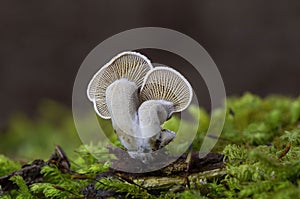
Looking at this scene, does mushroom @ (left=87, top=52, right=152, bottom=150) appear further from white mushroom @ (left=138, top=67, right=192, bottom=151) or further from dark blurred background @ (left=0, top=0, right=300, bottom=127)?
dark blurred background @ (left=0, top=0, right=300, bottom=127)

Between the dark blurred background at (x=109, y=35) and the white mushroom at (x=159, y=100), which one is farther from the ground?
the dark blurred background at (x=109, y=35)

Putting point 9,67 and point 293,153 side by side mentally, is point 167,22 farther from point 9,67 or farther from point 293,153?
point 293,153

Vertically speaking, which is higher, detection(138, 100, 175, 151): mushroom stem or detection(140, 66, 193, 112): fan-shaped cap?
detection(140, 66, 193, 112): fan-shaped cap

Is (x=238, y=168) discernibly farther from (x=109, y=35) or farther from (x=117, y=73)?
(x=109, y=35)

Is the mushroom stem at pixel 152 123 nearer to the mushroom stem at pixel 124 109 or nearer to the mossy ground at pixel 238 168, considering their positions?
the mushroom stem at pixel 124 109

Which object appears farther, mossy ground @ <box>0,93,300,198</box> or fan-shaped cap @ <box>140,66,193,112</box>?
fan-shaped cap @ <box>140,66,193,112</box>

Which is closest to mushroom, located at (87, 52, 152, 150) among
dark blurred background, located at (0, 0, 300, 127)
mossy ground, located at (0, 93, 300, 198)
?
mossy ground, located at (0, 93, 300, 198)

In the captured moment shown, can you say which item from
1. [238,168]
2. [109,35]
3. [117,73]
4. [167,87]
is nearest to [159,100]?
[167,87]

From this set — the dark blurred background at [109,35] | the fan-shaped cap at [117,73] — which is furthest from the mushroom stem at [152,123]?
the dark blurred background at [109,35]
